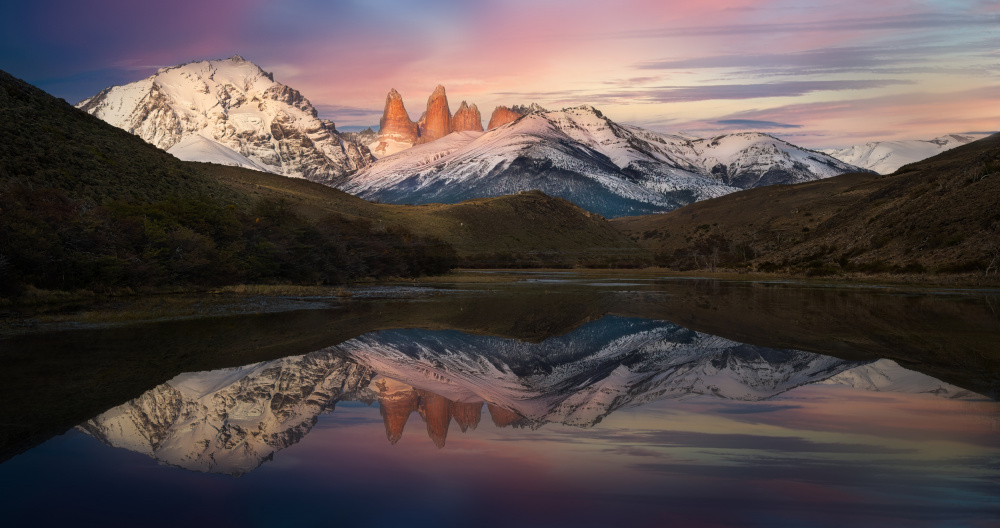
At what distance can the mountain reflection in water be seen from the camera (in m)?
10.5

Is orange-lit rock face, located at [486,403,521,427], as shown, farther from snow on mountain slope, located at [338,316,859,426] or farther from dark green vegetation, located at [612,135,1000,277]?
dark green vegetation, located at [612,135,1000,277]

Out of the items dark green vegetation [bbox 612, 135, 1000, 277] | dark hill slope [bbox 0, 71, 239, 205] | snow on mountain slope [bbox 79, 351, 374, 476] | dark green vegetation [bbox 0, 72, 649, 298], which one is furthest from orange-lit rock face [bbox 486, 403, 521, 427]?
dark green vegetation [bbox 612, 135, 1000, 277]

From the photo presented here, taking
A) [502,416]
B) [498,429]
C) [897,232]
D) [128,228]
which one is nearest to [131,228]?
[128,228]

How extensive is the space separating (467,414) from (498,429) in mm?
1069

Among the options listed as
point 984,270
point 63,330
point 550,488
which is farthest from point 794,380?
point 984,270

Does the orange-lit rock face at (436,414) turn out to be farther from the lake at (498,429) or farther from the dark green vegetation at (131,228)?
the dark green vegetation at (131,228)

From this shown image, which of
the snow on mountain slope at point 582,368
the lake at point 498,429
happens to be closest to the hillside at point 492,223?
the snow on mountain slope at point 582,368

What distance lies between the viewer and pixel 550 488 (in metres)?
7.87

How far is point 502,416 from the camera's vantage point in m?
11.5

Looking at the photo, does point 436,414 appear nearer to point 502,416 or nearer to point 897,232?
point 502,416

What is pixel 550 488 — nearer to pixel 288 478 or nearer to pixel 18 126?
pixel 288 478

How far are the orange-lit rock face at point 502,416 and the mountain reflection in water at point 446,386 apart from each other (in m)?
0.03

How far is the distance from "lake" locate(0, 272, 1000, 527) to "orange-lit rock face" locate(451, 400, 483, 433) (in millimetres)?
58

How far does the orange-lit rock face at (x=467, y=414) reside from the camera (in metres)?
11.1
